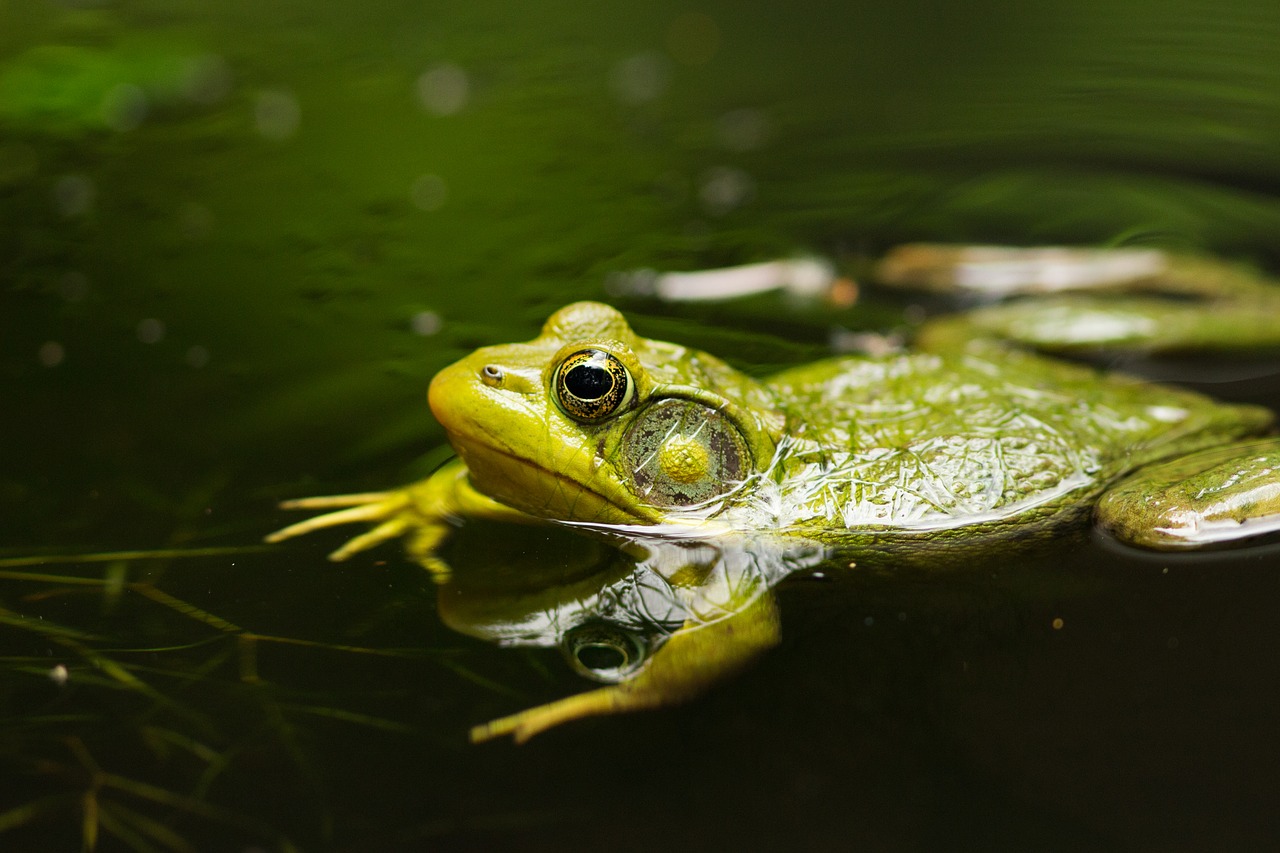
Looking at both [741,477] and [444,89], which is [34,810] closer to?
[741,477]

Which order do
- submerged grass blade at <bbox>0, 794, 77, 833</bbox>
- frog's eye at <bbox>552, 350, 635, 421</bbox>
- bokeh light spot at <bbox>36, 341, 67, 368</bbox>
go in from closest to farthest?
1. submerged grass blade at <bbox>0, 794, 77, 833</bbox>
2. frog's eye at <bbox>552, 350, 635, 421</bbox>
3. bokeh light spot at <bbox>36, 341, 67, 368</bbox>

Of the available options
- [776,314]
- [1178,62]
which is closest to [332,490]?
[776,314]

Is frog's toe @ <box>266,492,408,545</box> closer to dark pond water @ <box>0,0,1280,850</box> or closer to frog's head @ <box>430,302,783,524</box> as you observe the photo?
dark pond water @ <box>0,0,1280,850</box>

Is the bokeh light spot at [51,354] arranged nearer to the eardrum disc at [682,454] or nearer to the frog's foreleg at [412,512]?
the frog's foreleg at [412,512]

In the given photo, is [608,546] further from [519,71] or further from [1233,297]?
[519,71]

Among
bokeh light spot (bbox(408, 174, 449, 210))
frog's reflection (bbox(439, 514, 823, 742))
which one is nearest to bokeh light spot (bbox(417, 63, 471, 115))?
bokeh light spot (bbox(408, 174, 449, 210))

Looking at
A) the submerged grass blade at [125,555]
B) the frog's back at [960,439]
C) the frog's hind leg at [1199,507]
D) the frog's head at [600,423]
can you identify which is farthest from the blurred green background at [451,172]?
the frog's hind leg at [1199,507]
